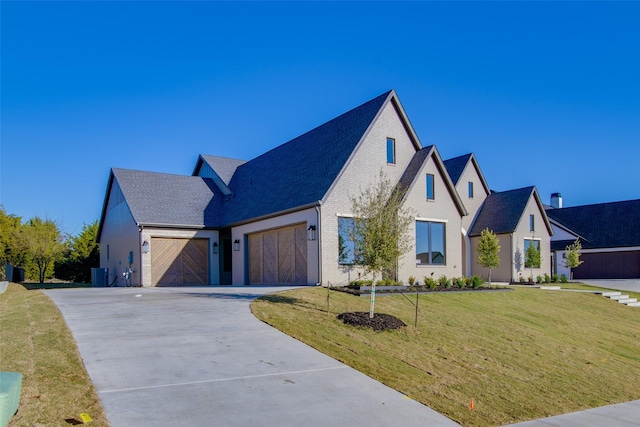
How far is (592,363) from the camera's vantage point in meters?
12.1

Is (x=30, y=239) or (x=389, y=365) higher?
(x=30, y=239)

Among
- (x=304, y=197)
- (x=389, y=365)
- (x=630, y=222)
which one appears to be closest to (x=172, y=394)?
(x=389, y=365)

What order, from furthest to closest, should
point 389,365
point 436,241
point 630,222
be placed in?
point 630,222 < point 436,241 < point 389,365

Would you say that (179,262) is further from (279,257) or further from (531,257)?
(531,257)

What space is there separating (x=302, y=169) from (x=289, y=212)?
303 centimetres

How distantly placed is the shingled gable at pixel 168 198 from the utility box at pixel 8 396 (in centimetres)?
1946

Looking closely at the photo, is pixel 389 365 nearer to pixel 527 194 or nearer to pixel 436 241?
pixel 436 241

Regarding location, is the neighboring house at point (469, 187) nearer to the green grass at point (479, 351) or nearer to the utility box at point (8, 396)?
the green grass at point (479, 351)

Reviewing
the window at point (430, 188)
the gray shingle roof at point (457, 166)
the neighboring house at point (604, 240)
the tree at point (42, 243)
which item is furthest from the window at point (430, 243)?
the tree at point (42, 243)

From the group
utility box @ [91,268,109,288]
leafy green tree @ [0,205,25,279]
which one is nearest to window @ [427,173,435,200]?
utility box @ [91,268,109,288]

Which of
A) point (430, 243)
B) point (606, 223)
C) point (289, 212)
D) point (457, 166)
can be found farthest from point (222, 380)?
point (606, 223)

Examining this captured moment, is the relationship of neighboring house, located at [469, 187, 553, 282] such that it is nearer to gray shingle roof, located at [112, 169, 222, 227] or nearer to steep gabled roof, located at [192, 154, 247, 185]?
steep gabled roof, located at [192, 154, 247, 185]

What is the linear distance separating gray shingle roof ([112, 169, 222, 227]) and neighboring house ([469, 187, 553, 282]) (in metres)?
16.8

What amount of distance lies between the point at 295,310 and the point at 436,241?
40.7 ft
